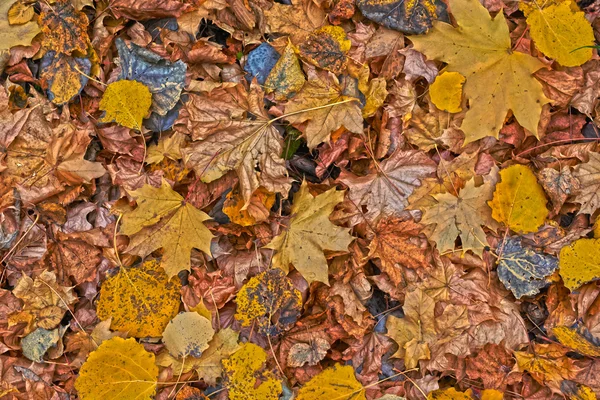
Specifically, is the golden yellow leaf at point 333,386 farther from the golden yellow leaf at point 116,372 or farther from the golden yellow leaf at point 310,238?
the golden yellow leaf at point 116,372

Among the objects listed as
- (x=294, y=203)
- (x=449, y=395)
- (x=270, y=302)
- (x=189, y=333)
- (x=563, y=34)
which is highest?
(x=563, y=34)

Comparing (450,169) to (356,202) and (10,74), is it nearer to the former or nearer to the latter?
(356,202)

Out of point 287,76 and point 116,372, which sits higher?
point 287,76

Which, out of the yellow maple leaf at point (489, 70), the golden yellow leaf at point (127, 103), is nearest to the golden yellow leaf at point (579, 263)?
the yellow maple leaf at point (489, 70)

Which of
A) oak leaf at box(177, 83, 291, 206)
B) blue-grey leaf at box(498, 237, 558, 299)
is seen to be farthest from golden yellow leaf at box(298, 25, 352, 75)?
blue-grey leaf at box(498, 237, 558, 299)

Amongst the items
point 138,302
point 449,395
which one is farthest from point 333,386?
point 138,302

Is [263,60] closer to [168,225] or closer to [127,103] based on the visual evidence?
[127,103]

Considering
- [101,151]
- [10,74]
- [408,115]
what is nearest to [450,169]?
[408,115]
